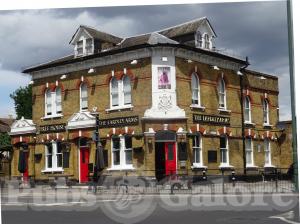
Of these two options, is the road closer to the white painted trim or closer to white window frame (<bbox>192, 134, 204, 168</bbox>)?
white window frame (<bbox>192, 134, 204, 168</bbox>)

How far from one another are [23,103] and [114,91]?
678 inches

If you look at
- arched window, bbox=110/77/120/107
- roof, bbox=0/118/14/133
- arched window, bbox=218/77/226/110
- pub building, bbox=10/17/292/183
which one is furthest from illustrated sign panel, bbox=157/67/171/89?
roof, bbox=0/118/14/133

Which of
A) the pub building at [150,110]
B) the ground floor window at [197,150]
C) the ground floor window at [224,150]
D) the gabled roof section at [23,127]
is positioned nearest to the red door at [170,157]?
the pub building at [150,110]

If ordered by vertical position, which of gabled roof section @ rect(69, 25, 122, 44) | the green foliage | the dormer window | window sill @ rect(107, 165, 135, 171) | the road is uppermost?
gabled roof section @ rect(69, 25, 122, 44)

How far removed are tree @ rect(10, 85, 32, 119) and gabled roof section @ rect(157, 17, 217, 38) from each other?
17.3 m

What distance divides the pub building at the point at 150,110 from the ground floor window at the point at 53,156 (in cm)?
6

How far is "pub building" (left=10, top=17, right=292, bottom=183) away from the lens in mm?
28750

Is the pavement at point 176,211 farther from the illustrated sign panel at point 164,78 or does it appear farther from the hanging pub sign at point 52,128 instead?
the hanging pub sign at point 52,128

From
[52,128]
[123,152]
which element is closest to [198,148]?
[123,152]

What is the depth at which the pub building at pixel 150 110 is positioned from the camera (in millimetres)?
28750

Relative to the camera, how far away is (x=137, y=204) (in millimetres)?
19156

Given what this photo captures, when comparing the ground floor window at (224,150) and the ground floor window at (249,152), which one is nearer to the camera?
the ground floor window at (224,150)

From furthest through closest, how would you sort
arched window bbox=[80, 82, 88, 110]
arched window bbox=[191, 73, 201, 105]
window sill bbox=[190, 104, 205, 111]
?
arched window bbox=[80, 82, 88, 110], arched window bbox=[191, 73, 201, 105], window sill bbox=[190, 104, 205, 111]

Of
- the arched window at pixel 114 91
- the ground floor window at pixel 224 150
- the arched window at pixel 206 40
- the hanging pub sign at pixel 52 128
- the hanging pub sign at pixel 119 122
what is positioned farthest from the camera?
the hanging pub sign at pixel 52 128
